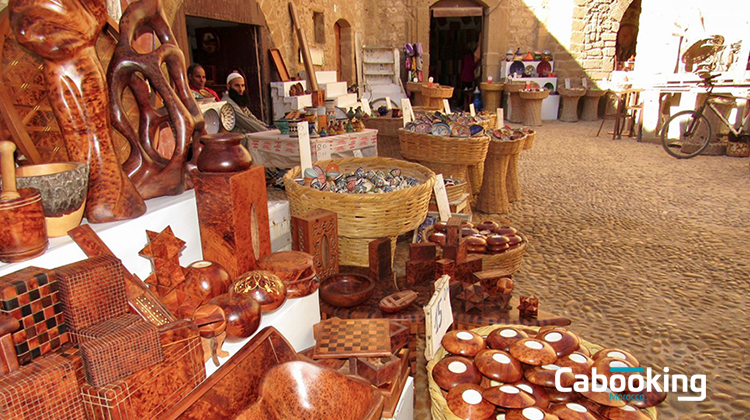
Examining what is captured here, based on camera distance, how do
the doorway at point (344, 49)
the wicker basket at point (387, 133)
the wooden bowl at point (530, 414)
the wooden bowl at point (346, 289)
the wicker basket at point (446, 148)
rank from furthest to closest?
the doorway at point (344, 49)
the wicker basket at point (387, 133)
the wicker basket at point (446, 148)
the wooden bowl at point (346, 289)
the wooden bowl at point (530, 414)

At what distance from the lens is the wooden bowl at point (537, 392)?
1.29 metres

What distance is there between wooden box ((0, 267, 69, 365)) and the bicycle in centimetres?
774

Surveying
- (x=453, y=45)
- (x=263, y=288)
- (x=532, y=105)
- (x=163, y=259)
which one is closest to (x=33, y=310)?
(x=163, y=259)

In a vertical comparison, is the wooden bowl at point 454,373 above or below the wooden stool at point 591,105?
below

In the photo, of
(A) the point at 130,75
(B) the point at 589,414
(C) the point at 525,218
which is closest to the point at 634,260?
(C) the point at 525,218

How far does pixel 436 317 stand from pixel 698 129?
7.71m

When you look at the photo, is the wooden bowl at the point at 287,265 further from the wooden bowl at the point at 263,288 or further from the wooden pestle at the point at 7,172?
the wooden pestle at the point at 7,172

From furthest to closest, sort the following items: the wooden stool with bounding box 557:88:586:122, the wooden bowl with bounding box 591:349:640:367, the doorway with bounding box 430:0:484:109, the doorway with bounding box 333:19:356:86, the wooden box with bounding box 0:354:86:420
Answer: the doorway with bounding box 430:0:484:109 → the wooden stool with bounding box 557:88:586:122 → the doorway with bounding box 333:19:356:86 → the wooden bowl with bounding box 591:349:640:367 → the wooden box with bounding box 0:354:86:420

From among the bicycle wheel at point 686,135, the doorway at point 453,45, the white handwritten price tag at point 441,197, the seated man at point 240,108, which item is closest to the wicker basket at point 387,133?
the seated man at point 240,108

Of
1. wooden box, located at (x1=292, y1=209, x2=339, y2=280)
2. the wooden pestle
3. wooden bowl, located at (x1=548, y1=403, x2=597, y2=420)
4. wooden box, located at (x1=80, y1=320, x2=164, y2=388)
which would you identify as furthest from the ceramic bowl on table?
wooden bowl, located at (x1=548, y1=403, x2=597, y2=420)

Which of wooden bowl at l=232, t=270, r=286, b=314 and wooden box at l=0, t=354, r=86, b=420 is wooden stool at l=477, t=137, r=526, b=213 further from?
wooden box at l=0, t=354, r=86, b=420

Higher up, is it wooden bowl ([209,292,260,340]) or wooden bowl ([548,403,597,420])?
wooden bowl ([209,292,260,340])

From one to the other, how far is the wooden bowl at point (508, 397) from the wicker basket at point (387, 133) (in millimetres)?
3350

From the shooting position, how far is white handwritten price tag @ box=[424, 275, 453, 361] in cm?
134
